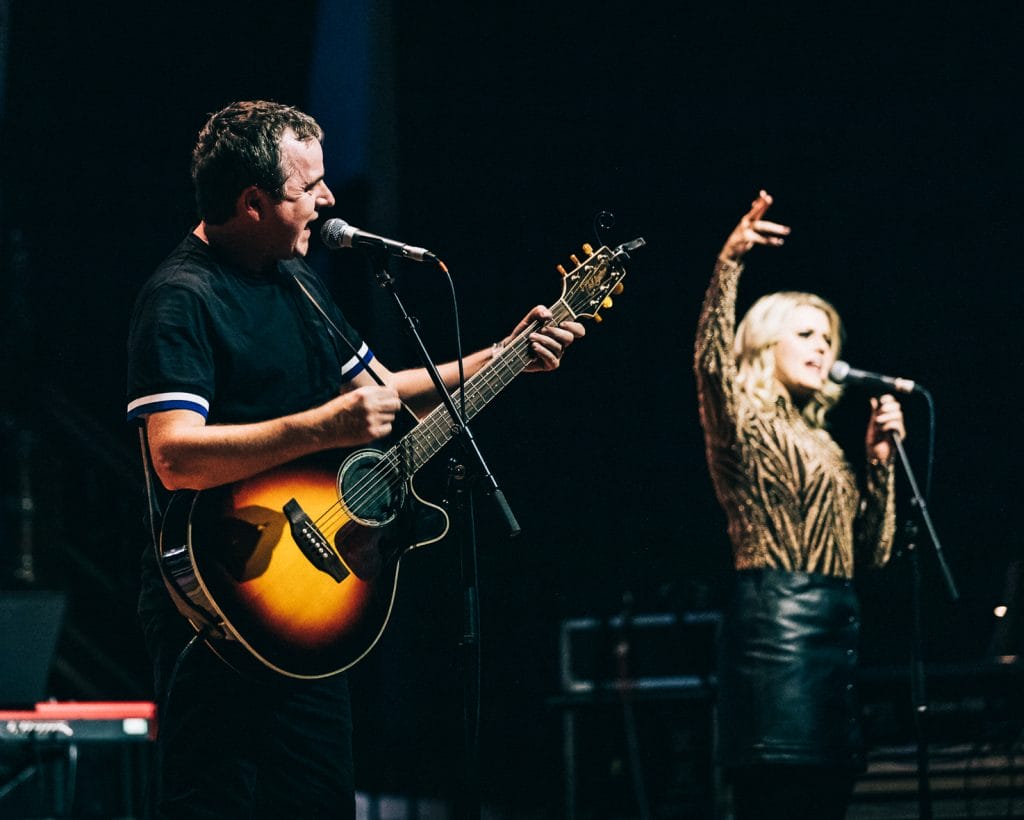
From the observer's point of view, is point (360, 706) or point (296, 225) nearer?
point (296, 225)

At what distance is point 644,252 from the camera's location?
5.38m

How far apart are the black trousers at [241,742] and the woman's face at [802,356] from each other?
1835 millimetres

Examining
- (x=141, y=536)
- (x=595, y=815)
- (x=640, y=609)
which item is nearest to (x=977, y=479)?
(x=640, y=609)

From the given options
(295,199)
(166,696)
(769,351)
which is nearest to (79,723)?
(166,696)

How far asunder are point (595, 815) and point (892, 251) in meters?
2.51

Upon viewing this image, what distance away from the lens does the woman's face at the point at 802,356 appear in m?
3.80

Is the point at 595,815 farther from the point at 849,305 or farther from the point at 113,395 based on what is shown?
the point at 113,395

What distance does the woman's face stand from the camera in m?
3.80

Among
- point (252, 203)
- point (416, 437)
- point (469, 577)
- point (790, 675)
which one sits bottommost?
point (790, 675)

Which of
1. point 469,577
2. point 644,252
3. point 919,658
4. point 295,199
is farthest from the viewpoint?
point 644,252

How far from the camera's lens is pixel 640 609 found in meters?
5.07

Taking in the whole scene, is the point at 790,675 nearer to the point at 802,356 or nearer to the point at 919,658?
the point at 919,658

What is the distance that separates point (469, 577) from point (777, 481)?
1391 millimetres

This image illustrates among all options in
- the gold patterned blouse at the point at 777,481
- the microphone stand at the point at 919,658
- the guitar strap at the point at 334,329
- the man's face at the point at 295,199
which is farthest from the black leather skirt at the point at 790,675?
the man's face at the point at 295,199
